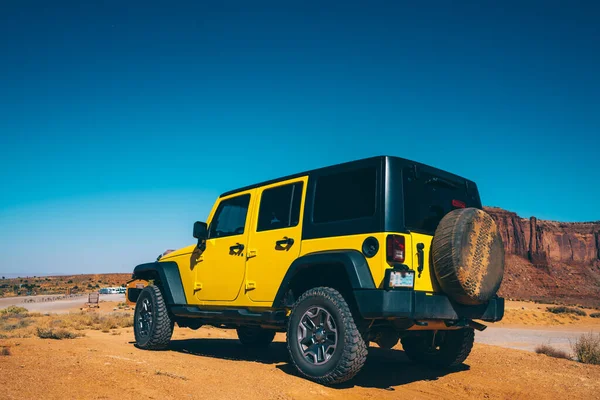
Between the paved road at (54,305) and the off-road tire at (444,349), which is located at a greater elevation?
the off-road tire at (444,349)

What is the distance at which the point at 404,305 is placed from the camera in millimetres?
4801

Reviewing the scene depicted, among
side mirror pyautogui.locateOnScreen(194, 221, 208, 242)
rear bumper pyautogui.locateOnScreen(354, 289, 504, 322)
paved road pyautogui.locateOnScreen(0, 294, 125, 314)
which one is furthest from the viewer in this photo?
paved road pyautogui.locateOnScreen(0, 294, 125, 314)

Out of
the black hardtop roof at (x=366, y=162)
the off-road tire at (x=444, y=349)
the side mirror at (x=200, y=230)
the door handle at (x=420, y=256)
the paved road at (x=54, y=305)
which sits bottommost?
the paved road at (x=54, y=305)

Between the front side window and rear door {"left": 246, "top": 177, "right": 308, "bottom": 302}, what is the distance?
0.38 metres

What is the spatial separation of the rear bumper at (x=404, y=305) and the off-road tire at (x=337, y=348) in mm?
240

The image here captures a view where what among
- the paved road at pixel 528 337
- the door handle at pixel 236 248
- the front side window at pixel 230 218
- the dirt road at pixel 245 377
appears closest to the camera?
the dirt road at pixel 245 377

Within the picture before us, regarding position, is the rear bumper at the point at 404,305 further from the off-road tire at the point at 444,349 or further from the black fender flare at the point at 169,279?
the black fender flare at the point at 169,279

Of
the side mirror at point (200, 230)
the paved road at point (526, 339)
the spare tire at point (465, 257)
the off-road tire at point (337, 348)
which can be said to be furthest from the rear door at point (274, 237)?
the paved road at point (526, 339)

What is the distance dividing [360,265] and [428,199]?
4.14 ft

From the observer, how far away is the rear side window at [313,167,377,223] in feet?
17.3

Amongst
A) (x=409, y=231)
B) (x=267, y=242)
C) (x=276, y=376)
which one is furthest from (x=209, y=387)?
(x=409, y=231)

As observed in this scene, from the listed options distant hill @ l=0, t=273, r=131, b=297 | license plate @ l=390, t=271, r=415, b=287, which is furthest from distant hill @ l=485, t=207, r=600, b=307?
license plate @ l=390, t=271, r=415, b=287

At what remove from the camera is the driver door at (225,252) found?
677cm

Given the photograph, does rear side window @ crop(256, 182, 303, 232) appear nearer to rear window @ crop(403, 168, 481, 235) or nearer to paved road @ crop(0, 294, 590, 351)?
rear window @ crop(403, 168, 481, 235)
